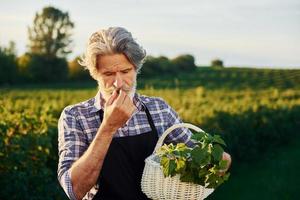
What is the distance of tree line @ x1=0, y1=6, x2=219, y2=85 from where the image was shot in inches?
1763

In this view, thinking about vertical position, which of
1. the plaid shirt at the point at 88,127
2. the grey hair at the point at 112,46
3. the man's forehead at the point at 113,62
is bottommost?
the plaid shirt at the point at 88,127

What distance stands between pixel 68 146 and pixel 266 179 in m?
8.11

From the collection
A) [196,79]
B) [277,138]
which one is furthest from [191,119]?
[196,79]

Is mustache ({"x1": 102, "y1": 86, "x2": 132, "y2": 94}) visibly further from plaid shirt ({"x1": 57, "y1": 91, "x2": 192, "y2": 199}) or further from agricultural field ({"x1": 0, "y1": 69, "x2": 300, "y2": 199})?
agricultural field ({"x1": 0, "y1": 69, "x2": 300, "y2": 199})

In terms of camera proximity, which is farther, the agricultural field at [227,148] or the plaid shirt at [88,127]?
the agricultural field at [227,148]

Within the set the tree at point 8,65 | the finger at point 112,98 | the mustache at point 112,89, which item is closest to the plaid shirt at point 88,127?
the mustache at point 112,89

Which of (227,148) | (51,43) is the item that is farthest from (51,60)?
(227,148)

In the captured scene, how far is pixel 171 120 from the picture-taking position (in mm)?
2846

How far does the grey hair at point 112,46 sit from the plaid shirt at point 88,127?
7.8 inches

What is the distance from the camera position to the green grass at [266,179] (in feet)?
28.9

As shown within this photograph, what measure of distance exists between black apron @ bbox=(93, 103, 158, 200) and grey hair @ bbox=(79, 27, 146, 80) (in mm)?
343

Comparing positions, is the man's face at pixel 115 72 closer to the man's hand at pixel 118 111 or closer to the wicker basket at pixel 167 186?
the man's hand at pixel 118 111

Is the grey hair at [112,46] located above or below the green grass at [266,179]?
above

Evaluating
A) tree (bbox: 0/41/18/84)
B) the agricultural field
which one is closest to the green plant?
the agricultural field
